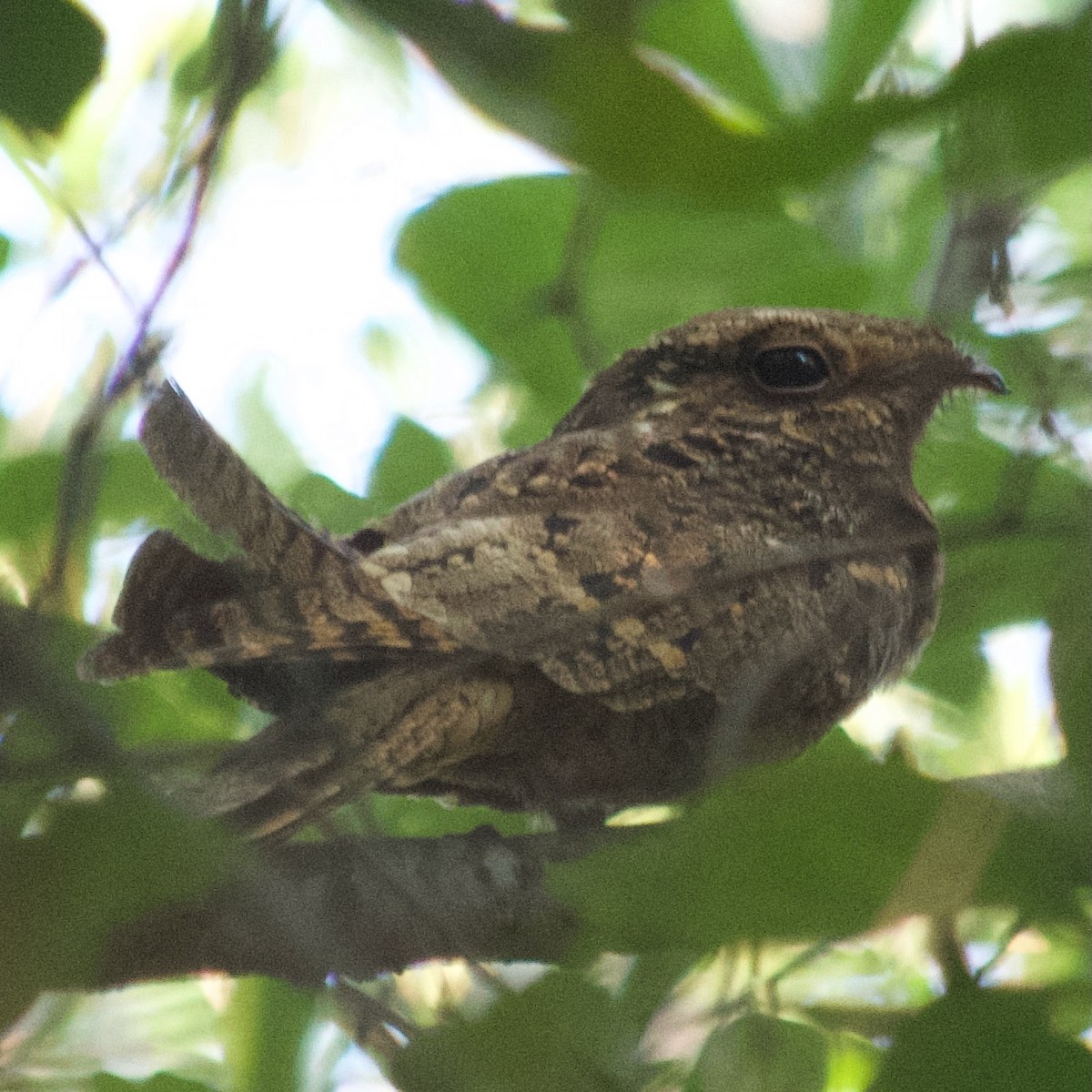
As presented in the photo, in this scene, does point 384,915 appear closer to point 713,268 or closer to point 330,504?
point 330,504

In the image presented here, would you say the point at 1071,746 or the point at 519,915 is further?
the point at 519,915

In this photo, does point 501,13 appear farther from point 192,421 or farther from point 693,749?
point 693,749

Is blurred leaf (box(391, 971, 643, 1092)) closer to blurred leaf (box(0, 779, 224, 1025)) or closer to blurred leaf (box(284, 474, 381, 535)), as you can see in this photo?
blurred leaf (box(0, 779, 224, 1025))

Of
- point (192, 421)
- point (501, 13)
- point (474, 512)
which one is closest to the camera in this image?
point (501, 13)

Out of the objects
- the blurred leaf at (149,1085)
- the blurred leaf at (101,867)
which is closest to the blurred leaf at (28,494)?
the blurred leaf at (149,1085)

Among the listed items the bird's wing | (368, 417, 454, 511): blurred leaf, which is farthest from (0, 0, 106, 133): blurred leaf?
(368, 417, 454, 511): blurred leaf

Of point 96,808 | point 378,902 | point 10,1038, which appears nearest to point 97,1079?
point 10,1038

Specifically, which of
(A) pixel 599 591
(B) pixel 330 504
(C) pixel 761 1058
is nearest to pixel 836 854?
(C) pixel 761 1058
